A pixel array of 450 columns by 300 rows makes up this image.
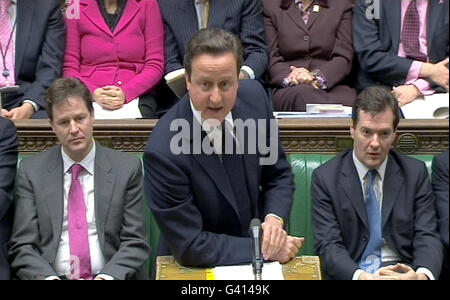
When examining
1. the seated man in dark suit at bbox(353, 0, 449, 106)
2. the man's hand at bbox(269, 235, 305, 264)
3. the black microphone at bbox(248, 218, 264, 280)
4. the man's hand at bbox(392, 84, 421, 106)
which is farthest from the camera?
the seated man in dark suit at bbox(353, 0, 449, 106)

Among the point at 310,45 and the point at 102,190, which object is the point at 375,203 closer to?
the point at 102,190

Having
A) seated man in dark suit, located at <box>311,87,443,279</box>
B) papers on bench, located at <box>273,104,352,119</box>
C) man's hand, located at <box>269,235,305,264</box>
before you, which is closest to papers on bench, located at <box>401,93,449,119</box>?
papers on bench, located at <box>273,104,352,119</box>

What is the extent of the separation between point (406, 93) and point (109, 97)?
118 cm

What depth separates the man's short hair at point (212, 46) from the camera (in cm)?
271

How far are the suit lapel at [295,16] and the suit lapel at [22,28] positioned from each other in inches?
42.7

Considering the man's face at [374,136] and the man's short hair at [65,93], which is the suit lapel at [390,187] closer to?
the man's face at [374,136]

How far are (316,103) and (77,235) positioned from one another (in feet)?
4.23

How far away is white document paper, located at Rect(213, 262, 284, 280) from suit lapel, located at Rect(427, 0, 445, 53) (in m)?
1.55

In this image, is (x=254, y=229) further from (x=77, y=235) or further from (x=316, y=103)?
(x=316, y=103)

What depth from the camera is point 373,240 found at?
9.78 ft

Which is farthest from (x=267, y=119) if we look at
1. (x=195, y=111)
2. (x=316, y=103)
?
(x=316, y=103)

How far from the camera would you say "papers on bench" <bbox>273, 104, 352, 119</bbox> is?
11.6ft

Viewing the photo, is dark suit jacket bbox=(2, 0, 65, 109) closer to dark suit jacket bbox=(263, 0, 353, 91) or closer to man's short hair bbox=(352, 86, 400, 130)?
dark suit jacket bbox=(263, 0, 353, 91)

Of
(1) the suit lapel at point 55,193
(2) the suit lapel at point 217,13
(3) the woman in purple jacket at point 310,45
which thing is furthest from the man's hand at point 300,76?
(1) the suit lapel at point 55,193
